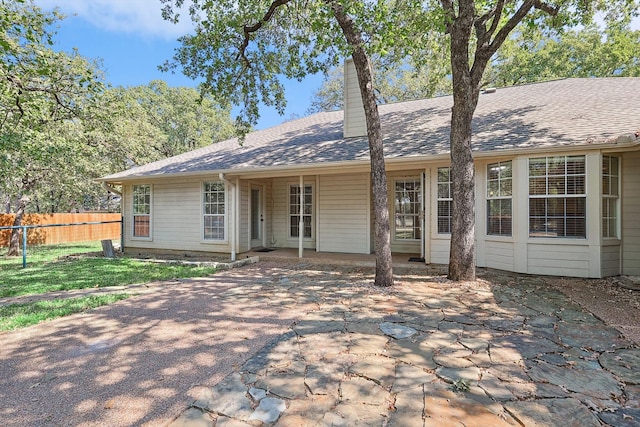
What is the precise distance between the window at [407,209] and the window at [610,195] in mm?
4002

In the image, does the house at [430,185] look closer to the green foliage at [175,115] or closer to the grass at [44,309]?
the grass at [44,309]

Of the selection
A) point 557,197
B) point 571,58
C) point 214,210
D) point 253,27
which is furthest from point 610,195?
point 571,58

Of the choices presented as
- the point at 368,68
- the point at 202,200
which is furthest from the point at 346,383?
the point at 202,200

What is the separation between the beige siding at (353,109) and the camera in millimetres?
9570

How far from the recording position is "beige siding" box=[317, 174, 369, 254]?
961cm

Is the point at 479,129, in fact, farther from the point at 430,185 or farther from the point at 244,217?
the point at 244,217

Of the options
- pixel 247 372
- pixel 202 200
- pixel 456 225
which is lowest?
pixel 247 372

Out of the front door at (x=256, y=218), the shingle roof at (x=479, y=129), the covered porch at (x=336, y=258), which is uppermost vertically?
the shingle roof at (x=479, y=129)

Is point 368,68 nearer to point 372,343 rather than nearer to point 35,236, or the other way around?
point 372,343

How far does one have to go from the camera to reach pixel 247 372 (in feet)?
9.06

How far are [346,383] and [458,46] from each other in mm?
5758

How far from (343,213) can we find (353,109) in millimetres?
3017

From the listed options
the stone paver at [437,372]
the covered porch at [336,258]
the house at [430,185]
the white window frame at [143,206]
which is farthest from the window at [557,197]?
the white window frame at [143,206]

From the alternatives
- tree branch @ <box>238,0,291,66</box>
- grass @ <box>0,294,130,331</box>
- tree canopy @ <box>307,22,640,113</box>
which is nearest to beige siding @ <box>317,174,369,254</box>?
tree branch @ <box>238,0,291,66</box>
